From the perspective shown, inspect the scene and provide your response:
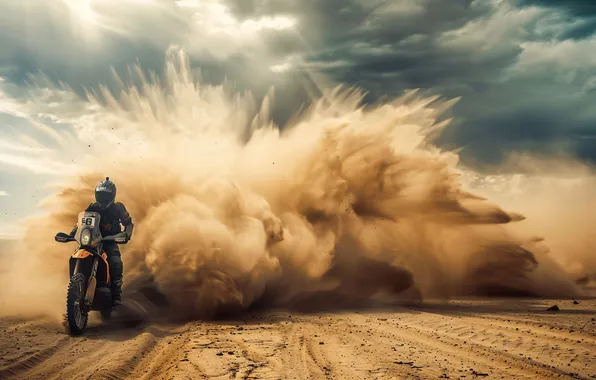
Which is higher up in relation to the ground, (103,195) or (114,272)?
(103,195)

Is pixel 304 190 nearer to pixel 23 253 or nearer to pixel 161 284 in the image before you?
pixel 161 284

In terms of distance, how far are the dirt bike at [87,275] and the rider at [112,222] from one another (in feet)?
0.67

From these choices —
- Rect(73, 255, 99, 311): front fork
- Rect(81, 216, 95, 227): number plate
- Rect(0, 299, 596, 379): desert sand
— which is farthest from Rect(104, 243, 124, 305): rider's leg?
Rect(81, 216, 95, 227): number plate

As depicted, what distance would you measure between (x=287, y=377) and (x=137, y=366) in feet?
8.38

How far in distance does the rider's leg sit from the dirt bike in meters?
0.16

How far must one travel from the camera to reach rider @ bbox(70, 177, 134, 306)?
11609mm

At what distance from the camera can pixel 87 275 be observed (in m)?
10.6

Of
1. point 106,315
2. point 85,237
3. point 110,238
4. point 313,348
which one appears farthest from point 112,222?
point 313,348

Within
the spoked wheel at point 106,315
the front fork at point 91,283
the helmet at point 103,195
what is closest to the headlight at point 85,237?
the front fork at point 91,283

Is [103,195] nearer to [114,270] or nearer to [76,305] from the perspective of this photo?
[114,270]

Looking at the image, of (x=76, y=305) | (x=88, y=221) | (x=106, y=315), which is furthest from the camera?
(x=106, y=315)

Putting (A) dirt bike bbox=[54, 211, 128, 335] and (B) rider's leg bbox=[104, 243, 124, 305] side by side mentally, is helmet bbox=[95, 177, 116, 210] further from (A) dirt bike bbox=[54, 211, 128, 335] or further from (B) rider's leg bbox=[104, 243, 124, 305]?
(B) rider's leg bbox=[104, 243, 124, 305]

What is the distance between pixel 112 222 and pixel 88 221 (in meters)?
0.95

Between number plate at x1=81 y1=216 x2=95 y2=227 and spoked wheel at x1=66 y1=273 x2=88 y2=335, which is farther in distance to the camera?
number plate at x1=81 y1=216 x2=95 y2=227
